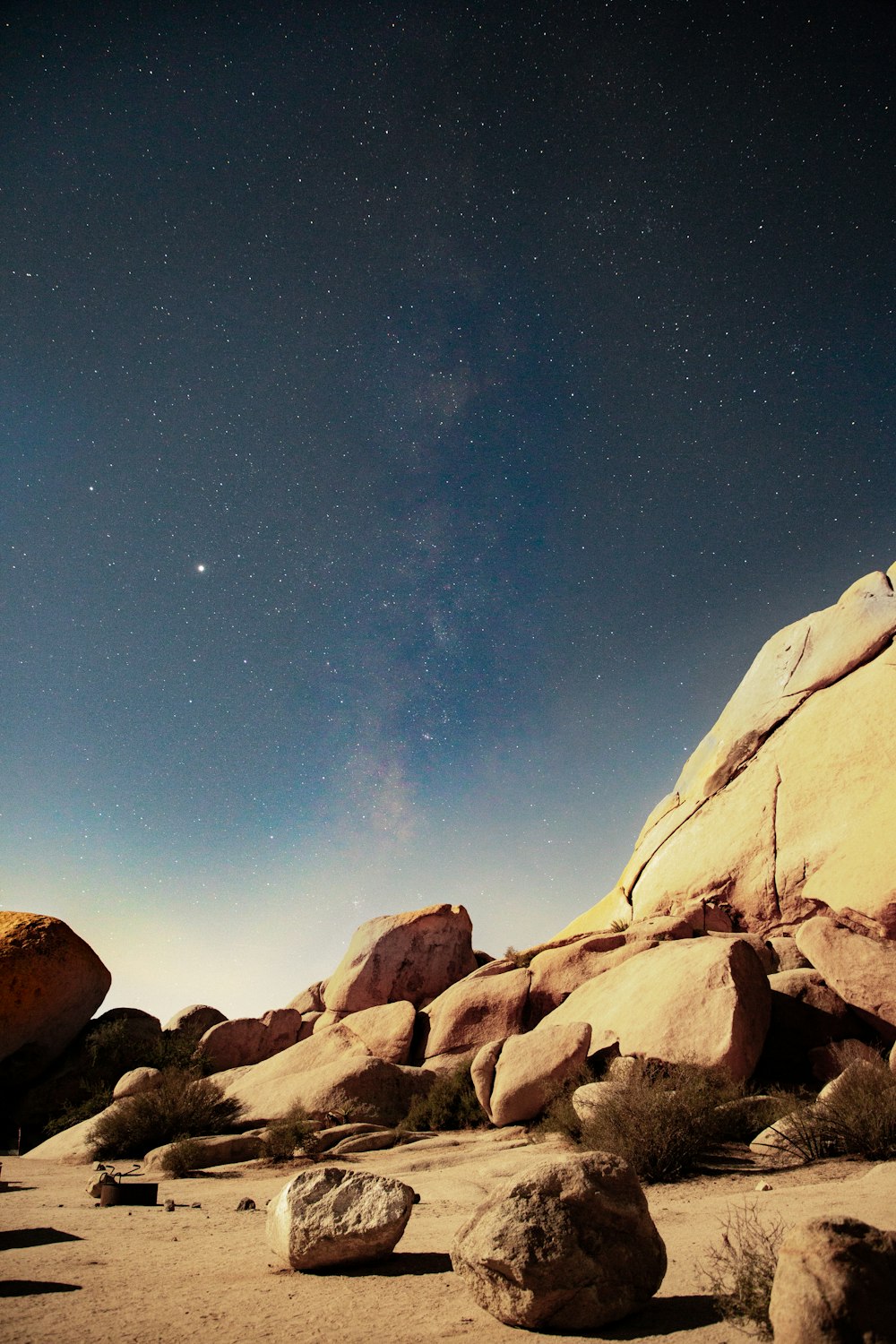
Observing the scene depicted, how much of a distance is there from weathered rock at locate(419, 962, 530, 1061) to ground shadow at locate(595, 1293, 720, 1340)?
13509mm

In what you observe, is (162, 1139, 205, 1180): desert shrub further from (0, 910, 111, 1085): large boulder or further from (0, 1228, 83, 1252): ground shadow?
(0, 910, 111, 1085): large boulder

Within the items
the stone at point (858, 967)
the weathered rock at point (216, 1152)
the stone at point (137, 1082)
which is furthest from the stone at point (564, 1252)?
the stone at point (137, 1082)

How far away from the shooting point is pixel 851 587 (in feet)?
73.7

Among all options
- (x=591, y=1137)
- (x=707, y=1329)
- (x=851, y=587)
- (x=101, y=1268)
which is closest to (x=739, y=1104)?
(x=591, y=1137)

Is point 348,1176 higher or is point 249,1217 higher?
point 348,1176

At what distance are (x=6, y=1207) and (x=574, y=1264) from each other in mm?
8623

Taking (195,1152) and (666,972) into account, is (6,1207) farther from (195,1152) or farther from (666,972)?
(666,972)

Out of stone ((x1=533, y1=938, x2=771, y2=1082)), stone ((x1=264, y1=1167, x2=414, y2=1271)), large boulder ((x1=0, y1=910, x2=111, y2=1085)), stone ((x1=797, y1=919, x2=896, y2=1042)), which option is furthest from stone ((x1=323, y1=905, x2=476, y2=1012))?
stone ((x1=264, y1=1167, x2=414, y2=1271))

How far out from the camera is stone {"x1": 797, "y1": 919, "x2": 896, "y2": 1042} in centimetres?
1222

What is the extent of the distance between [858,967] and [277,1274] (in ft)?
37.3

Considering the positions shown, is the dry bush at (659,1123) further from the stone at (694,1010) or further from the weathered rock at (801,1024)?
the weathered rock at (801,1024)

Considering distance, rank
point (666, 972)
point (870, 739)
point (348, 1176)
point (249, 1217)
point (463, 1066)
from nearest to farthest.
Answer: point (348, 1176) → point (249, 1217) → point (666, 972) → point (463, 1066) → point (870, 739)

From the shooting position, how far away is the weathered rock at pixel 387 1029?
57.9 feet

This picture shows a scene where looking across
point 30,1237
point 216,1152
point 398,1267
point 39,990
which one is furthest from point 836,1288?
point 39,990
